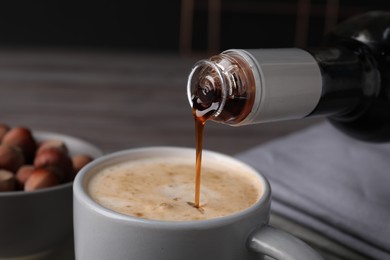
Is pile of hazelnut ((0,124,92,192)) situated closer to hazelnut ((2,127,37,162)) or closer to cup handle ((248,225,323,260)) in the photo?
hazelnut ((2,127,37,162))

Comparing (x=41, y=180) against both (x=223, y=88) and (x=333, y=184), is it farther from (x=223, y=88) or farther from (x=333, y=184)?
(x=333, y=184)

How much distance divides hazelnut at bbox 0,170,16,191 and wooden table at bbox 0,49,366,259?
2.14 ft

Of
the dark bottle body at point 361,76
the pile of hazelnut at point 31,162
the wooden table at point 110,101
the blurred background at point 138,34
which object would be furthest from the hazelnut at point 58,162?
the blurred background at point 138,34

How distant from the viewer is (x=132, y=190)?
42cm

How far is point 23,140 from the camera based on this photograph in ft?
1.72

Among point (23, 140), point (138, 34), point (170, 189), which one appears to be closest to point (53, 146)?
point (23, 140)

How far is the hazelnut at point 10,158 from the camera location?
1.61 feet

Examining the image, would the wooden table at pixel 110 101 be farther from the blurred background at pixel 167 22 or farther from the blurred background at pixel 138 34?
the blurred background at pixel 167 22

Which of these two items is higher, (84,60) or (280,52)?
(280,52)

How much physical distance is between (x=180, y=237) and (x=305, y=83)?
15cm

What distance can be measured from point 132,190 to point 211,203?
2.2 inches

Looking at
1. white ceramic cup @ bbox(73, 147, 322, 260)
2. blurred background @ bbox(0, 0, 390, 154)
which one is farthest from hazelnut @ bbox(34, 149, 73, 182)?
blurred background @ bbox(0, 0, 390, 154)

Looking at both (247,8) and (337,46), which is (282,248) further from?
(247,8)

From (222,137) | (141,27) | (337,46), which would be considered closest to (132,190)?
(337,46)
